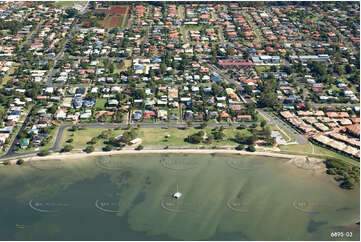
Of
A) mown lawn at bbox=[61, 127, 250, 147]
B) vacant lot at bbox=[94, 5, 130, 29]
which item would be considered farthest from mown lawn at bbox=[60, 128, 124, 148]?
vacant lot at bbox=[94, 5, 130, 29]

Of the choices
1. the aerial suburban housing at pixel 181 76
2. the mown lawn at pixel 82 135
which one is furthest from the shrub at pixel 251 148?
the mown lawn at pixel 82 135

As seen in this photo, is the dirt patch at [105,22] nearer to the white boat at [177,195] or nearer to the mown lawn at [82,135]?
the mown lawn at [82,135]

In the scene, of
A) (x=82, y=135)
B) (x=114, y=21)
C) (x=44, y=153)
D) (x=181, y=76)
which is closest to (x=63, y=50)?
(x=114, y=21)

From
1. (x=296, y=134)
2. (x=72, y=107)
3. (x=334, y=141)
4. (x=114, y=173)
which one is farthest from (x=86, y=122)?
(x=334, y=141)

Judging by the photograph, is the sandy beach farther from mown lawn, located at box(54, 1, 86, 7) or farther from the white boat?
mown lawn, located at box(54, 1, 86, 7)

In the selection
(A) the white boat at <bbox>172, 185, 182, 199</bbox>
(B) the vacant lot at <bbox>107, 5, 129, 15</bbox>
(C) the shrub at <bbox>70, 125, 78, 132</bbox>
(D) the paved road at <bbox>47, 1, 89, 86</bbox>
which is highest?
(B) the vacant lot at <bbox>107, 5, 129, 15</bbox>

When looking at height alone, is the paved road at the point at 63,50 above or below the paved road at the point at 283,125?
above

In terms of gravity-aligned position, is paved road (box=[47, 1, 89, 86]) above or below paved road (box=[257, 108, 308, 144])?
above

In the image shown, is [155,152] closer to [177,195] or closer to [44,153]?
[177,195]

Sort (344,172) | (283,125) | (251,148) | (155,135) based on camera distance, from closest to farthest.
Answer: (344,172) < (251,148) < (155,135) < (283,125)

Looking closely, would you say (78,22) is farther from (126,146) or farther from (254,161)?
(254,161)

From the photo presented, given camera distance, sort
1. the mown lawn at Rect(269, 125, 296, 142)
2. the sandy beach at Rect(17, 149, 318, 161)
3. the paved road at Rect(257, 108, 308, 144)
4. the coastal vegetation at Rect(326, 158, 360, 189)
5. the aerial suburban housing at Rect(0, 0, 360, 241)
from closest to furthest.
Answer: the aerial suburban housing at Rect(0, 0, 360, 241), the coastal vegetation at Rect(326, 158, 360, 189), the sandy beach at Rect(17, 149, 318, 161), the paved road at Rect(257, 108, 308, 144), the mown lawn at Rect(269, 125, 296, 142)
